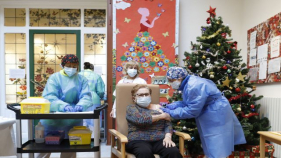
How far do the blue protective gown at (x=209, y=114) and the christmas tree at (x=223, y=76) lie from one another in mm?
663

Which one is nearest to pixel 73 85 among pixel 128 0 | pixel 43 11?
pixel 128 0

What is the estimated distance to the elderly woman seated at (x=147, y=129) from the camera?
1.97m

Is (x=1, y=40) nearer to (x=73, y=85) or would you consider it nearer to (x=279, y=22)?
(x=73, y=85)

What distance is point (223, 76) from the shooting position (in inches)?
116

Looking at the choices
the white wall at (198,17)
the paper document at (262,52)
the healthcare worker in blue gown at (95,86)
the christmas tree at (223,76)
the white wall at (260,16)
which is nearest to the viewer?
the christmas tree at (223,76)

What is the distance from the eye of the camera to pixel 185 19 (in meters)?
4.17

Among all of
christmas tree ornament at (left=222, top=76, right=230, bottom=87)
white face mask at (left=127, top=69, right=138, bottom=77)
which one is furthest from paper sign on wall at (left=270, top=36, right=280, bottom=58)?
white face mask at (left=127, top=69, right=138, bottom=77)

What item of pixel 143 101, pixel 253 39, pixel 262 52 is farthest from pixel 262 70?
pixel 143 101

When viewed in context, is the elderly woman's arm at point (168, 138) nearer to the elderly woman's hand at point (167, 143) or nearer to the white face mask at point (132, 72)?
the elderly woman's hand at point (167, 143)

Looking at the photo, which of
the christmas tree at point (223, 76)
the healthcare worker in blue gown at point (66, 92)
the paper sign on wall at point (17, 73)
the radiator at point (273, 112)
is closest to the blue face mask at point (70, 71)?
the healthcare worker in blue gown at point (66, 92)

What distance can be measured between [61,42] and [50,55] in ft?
1.19

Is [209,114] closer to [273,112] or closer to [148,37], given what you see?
[273,112]

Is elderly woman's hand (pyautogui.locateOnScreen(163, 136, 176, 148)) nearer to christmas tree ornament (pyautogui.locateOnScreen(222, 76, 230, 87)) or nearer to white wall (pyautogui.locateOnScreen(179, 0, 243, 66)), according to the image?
christmas tree ornament (pyautogui.locateOnScreen(222, 76, 230, 87))

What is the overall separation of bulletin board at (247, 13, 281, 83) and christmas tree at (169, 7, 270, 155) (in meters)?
0.40
